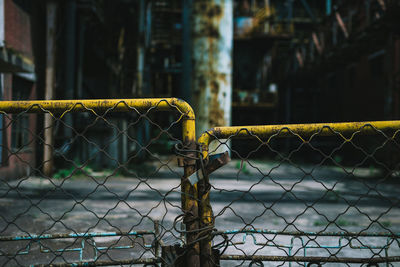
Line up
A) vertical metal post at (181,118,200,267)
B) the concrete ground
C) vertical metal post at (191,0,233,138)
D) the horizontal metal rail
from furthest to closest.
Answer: vertical metal post at (191,0,233,138), the concrete ground, the horizontal metal rail, vertical metal post at (181,118,200,267)

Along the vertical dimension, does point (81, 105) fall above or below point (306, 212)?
above

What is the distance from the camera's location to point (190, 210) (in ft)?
5.33

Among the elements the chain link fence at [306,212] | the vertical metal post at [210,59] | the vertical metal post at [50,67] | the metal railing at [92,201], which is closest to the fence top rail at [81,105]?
the metal railing at [92,201]

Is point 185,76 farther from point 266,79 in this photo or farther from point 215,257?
point 266,79

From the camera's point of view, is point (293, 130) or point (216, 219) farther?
point (216, 219)

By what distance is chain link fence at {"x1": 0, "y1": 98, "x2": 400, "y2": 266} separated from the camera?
64.3 inches

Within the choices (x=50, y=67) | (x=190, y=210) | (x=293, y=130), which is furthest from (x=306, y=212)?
(x=50, y=67)

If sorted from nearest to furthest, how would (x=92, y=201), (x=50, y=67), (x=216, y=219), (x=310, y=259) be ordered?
(x=310, y=259) < (x=216, y=219) < (x=92, y=201) < (x=50, y=67)

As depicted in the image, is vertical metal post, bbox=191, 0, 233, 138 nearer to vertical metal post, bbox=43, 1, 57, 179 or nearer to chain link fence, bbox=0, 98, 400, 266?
chain link fence, bbox=0, 98, 400, 266

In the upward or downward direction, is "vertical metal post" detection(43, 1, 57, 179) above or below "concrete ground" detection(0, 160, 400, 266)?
above

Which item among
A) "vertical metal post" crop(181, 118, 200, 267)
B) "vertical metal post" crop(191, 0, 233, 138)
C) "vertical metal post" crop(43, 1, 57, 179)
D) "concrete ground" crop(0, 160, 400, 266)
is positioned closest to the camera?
"vertical metal post" crop(181, 118, 200, 267)

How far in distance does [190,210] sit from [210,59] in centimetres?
253

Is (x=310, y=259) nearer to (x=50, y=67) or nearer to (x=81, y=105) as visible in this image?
(x=81, y=105)

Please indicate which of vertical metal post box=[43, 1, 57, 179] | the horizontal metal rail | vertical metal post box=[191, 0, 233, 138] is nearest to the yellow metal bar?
the horizontal metal rail
